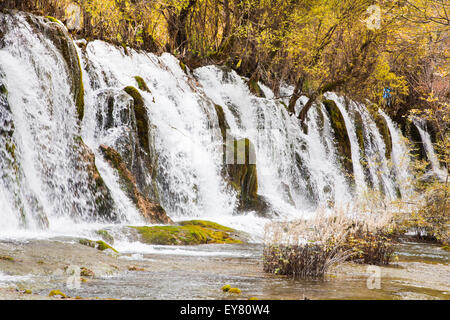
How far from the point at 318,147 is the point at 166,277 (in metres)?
19.1

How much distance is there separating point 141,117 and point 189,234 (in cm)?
514

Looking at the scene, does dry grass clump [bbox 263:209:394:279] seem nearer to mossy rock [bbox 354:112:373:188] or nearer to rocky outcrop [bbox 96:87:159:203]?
rocky outcrop [bbox 96:87:159:203]

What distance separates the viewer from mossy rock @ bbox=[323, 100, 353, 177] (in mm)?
24859

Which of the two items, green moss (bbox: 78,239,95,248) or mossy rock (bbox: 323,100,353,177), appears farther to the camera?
mossy rock (bbox: 323,100,353,177)

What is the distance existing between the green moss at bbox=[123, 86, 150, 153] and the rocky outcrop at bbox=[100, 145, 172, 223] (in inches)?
55.6

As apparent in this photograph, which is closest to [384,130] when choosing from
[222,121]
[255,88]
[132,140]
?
[255,88]

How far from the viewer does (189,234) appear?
10.8 metres

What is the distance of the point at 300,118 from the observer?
24.4 m

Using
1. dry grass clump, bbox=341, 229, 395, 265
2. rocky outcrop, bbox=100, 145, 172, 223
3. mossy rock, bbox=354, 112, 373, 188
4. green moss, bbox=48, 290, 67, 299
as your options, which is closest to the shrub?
dry grass clump, bbox=341, 229, 395, 265

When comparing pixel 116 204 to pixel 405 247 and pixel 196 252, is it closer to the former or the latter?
pixel 196 252

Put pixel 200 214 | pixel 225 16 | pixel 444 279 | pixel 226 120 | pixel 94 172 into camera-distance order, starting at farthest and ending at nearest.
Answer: pixel 225 16, pixel 226 120, pixel 200 214, pixel 94 172, pixel 444 279

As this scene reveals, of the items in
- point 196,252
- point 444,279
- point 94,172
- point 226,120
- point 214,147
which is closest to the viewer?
point 444,279

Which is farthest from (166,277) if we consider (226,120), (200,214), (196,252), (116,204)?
(226,120)

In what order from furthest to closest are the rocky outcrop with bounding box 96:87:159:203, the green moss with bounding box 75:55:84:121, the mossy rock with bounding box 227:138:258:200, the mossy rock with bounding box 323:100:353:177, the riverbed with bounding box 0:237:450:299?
the mossy rock with bounding box 323:100:353:177 → the mossy rock with bounding box 227:138:258:200 → the rocky outcrop with bounding box 96:87:159:203 → the green moss with bounding box 75:55:84:121 → the riverbed with bounding box 0:237:450:299
